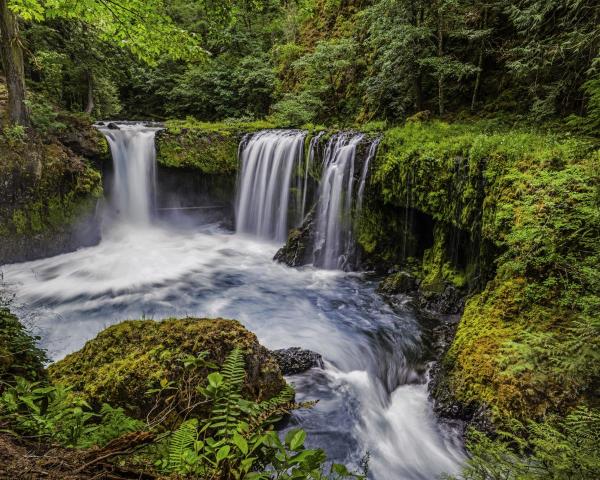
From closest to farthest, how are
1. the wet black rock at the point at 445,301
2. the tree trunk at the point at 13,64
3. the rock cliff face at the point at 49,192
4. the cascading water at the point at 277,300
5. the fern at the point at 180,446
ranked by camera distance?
the fern at the point at 180,446, the cascading water at the point at 277,300, the wet black rock at the point at 445,301, the tree trunk at the point at 13,64, the rock cliff face at the point at 49,192

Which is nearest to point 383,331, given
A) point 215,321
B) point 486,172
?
point 486,172

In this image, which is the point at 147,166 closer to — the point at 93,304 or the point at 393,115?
the point at 93,304

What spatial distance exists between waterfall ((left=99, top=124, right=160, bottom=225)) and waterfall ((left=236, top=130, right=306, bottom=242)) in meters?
3.37

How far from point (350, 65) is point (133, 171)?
993 centimetres

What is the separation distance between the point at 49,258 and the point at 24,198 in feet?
5.85

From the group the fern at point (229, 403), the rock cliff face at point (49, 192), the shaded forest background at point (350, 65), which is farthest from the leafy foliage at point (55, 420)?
the rock cliff face at point (49, 192)

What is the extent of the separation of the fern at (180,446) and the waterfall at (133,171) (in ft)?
42.8

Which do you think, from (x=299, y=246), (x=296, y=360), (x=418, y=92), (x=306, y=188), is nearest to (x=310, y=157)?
(x=306, y=188)

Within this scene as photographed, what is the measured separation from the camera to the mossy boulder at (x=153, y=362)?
3.23 meters

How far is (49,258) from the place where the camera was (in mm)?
10477

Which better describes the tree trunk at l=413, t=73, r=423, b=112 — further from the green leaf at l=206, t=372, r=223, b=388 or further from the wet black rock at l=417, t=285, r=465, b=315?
the green leaf at l=206, t=372, r=223, b=388

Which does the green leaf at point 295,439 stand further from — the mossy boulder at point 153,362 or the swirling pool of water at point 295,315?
the swirling pool of water at point 295,315

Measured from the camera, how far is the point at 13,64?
9.45 metres

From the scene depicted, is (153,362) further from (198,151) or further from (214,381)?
(198,151)
